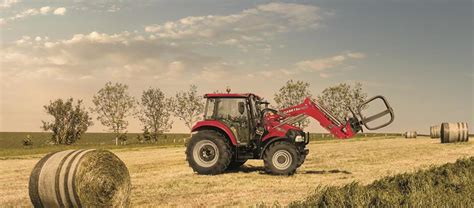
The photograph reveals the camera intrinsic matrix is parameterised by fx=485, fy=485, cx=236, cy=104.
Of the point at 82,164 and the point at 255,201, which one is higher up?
the point at 82,164

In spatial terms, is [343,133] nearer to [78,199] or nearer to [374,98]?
[374,98]

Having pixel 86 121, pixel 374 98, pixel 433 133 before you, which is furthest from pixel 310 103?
pixel 86 121

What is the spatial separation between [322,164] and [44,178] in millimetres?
11838

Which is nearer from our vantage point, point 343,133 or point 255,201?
point 255,201

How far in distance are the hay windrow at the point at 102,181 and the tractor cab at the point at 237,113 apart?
219 inches

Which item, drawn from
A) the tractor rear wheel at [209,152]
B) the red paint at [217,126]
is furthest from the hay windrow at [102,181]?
the red paint at [217,126]

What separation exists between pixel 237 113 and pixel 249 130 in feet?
2.18

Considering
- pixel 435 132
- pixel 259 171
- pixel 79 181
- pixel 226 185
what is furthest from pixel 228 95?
pixel 435 132

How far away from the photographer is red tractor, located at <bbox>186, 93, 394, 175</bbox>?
1425cm

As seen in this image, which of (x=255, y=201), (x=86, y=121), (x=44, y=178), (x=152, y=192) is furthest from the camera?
(x=86, y=121)

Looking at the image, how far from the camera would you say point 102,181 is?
28.5 feet

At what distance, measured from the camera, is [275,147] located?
14.0 metres

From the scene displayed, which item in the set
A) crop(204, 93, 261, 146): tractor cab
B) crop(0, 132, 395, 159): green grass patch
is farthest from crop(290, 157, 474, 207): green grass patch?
crop(0, 132, 395, 159): green grass patch

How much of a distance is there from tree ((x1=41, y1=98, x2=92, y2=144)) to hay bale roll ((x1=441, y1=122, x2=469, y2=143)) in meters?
49.8
